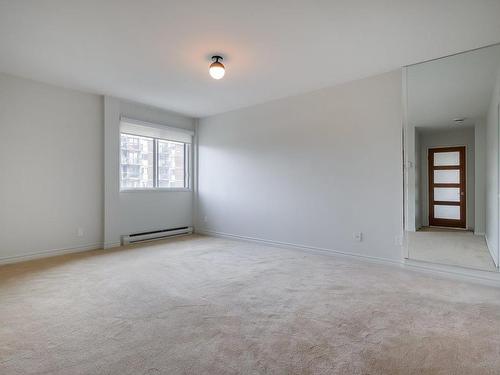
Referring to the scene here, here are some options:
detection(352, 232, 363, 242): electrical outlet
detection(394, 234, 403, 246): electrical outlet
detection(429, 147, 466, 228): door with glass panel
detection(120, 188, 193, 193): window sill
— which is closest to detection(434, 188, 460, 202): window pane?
detection(429, 147, 466, 228): door with glass panel

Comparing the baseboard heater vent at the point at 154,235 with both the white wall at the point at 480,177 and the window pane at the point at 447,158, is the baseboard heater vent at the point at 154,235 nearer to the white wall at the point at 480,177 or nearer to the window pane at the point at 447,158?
the window pane at the point at 447,158

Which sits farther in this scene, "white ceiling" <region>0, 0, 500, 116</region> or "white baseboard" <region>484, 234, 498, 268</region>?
"white baseboard" <region>484, 234, 498, 268</region>

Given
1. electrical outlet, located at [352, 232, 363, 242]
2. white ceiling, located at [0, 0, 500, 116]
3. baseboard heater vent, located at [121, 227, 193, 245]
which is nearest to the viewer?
white ceiling, located at [0, 0, 500, 116]

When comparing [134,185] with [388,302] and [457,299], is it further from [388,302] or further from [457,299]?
[457,299]

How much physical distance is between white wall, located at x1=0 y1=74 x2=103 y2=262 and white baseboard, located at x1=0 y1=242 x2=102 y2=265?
16 mm

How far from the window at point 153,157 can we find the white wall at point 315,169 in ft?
2.01

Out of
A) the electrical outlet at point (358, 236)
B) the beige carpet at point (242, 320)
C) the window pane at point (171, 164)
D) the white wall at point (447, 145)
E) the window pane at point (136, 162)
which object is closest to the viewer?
the beige carpet at point (242, 320)

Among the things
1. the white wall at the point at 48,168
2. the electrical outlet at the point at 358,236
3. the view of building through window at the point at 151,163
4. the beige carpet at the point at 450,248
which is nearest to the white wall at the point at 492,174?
the beige carpet at the point at 450,248

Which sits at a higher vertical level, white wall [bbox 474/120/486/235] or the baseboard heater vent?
white wall [bbox 474/120/486/235]

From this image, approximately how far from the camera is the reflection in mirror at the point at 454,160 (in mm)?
3188

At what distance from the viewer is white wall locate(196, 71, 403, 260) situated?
12.8 feet

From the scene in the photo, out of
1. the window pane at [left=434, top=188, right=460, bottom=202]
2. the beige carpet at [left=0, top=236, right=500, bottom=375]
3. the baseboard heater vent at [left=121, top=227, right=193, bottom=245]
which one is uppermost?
the window pane at [left=434, top=188, right=460, bottom=202]

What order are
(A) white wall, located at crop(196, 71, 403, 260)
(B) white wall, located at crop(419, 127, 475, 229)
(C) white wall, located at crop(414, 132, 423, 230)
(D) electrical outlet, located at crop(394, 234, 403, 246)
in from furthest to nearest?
(A) white wall, located at crop(196, 71, 403, 260)
(D) electrical outlet, located at crop(394, 234, 403, 246)
(C) white wall, located at crop(414, 132, 423, 230)
(B) white wall, located at crop(419, 127, 475, 229)

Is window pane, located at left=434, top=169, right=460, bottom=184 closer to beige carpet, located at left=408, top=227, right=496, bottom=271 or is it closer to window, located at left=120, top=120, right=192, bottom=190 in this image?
beige carpet, located at left=408, top=227, right=496, bottom=271
